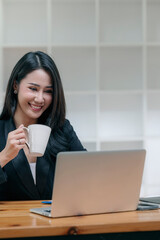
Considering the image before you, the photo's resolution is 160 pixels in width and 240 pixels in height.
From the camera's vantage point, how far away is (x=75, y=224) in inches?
41.4

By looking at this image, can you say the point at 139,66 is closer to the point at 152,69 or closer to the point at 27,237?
the point at 152,69

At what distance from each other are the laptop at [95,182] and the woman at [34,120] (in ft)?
2.30

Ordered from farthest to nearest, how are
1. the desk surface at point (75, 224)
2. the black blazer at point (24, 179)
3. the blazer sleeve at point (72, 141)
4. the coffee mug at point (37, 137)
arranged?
the blazer sleeve at point (72, 141) < the black blazer at point (24, 179) < the coffee mug at point (37, 137) < the desk surface at point (75, 224)

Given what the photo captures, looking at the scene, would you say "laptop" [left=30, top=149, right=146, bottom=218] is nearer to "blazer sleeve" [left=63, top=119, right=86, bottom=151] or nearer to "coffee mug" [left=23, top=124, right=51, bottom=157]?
"coffee mug" [left=23, top=124, right=51, bottom=157]

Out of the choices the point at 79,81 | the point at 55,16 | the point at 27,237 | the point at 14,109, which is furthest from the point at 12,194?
the point at 55,16

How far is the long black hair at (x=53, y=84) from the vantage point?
6.98 ft

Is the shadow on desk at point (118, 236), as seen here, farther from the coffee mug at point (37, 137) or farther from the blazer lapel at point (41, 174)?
Result: the blazer lapel at point (41, 174)


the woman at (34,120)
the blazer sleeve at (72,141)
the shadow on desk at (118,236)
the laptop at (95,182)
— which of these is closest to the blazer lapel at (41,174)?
the woman at (34,120)

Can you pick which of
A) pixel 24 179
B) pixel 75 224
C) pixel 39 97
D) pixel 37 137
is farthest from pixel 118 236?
pixel 39 97

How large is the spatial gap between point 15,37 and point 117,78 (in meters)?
0.97

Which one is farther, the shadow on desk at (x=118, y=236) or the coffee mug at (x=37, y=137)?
the coffee mug at (x=37, y=137)

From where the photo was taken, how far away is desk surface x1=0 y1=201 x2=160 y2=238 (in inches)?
39.6

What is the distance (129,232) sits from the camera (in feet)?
3.72

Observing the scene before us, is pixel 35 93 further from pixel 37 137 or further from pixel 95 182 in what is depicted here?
pixel 95 182
